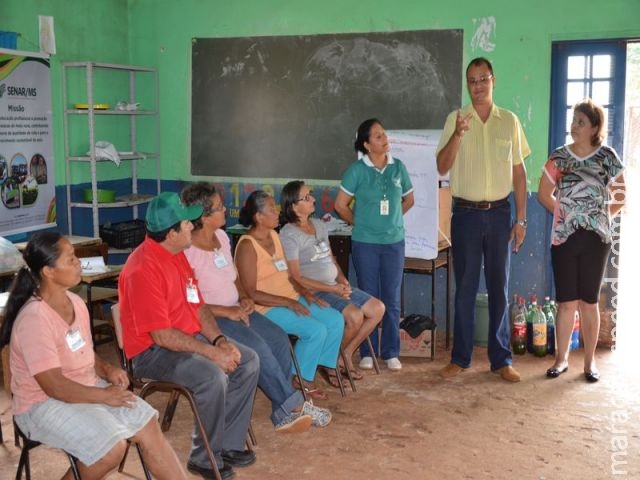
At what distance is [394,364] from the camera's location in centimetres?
512

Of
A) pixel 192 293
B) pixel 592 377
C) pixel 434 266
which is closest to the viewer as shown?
pixel 192 293

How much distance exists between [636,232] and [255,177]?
11.2 feet

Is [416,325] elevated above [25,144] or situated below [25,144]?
below

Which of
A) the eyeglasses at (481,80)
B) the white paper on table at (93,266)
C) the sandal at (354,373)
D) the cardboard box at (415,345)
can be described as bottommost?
the sandal at (354,373)

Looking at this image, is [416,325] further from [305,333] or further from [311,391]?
[305,333]

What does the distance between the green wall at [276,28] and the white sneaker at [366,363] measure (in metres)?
1.81

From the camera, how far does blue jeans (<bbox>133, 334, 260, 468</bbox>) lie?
3.33 metres

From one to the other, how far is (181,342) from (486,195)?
7.32ft

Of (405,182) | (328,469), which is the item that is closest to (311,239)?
(405,182)

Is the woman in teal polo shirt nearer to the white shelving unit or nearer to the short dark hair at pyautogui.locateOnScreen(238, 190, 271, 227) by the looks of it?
the short dark hair at pyautogui.locateOnScreen(238, 190, 271, 227)

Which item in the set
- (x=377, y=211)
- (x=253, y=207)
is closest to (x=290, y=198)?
(x=253, y=207)

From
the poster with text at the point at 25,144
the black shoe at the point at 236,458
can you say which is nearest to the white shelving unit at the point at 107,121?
the poster with text at the point at 25,144

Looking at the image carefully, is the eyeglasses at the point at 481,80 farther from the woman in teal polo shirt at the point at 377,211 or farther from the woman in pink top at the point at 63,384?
the woman in pink top at the point at 63,384

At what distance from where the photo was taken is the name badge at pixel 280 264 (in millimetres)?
4395
